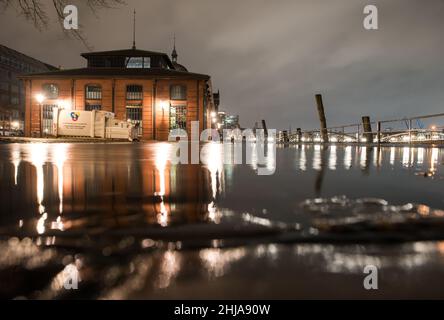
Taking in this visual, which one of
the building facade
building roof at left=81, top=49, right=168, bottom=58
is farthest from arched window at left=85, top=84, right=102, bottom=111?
building roof at left=81, top=49, right=168, bottom=58

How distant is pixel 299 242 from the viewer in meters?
1.44

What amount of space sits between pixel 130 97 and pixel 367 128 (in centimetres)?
2681

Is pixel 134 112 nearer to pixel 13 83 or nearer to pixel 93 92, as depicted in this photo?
pixel 93 92

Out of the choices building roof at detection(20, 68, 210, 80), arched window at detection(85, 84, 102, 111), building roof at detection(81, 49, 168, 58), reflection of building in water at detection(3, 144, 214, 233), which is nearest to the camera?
reflection of building in water at detection(3, 144, 214, 233)

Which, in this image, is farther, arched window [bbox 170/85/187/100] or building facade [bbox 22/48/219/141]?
arched window [bbox 170/85/187/100]

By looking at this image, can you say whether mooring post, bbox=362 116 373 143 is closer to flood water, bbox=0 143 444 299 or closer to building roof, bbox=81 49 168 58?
flood water, bbox=0 143 444 299

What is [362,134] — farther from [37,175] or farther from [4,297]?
[4,297]

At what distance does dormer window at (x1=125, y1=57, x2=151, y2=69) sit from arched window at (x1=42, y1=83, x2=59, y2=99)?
8663 millimetres

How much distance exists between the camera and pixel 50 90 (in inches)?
1425

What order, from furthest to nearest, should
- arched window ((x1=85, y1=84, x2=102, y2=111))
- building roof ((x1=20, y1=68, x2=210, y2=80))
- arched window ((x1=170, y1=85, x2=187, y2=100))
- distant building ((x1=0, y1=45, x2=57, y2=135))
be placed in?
distant building ((x1=0, y1=45, x2=57, y2=135)), arched window ((x1=85, y1=84, x2=102, y2=111)), arched window ((x1=170, y1=85, x2=187, y2=100)), building roof ((x1=20, y1=68, x2=210, y2=80))

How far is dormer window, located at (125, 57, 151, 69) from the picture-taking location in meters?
39.2

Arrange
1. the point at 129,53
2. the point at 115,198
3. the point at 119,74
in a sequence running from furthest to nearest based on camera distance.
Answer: the point at 129,53
the point at 119,74
the point at 115,198

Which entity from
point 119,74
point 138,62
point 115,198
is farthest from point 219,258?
point 138,62
